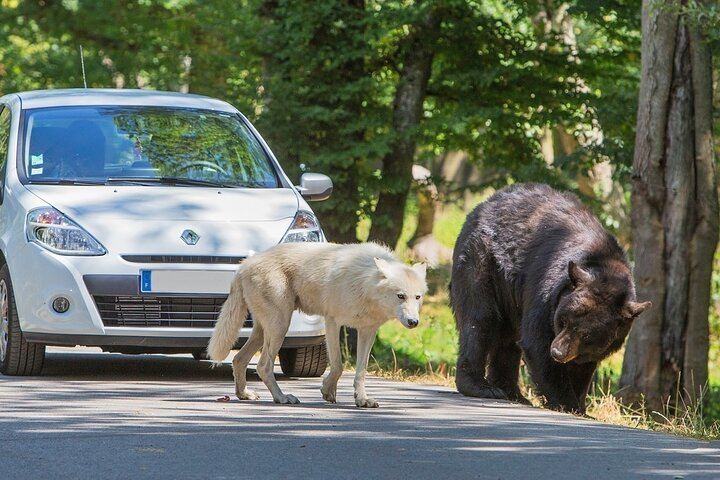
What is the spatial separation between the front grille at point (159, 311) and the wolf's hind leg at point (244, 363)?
2.33 ft

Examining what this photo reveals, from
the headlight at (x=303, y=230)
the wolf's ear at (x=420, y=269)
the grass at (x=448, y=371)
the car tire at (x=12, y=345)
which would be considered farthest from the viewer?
the headlight at (x=303, y=230)

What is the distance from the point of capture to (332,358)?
8.68m

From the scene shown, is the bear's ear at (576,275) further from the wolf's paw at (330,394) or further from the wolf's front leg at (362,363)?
the wolf's paw at (330,394)

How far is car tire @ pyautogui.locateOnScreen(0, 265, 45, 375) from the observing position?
32.2 feet

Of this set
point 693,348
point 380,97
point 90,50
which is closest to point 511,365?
point 693,348

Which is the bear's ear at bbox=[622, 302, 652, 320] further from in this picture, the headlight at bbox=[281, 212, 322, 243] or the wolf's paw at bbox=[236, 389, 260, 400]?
the wolf's paw at bbox=[236, 389, 260, 400]

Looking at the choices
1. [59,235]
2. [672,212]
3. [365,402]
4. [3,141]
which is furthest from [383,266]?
[672,212]

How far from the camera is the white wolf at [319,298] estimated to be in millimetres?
8305

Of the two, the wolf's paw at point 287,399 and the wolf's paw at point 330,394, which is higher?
the wolf's paw at point 330,394

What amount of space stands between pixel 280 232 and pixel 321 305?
57.0 inches

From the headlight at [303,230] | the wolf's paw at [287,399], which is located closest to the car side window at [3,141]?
the headlight at [303,230]

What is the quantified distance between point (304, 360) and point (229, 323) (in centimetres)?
175

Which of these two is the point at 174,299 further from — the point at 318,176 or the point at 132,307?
the point at 318,176

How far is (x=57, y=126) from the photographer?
10.9m
